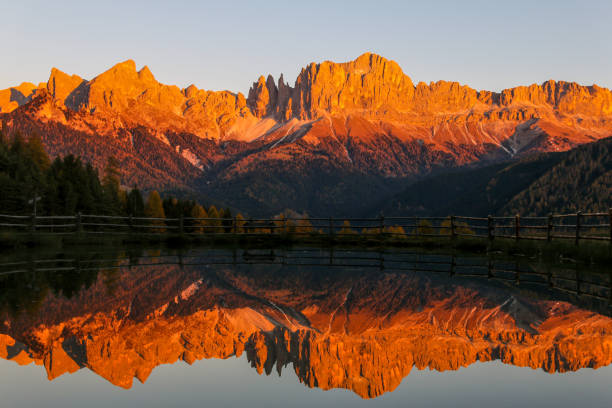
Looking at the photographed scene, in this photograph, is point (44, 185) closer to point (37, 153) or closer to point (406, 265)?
point (37, 153)

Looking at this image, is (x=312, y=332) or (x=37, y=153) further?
(x=37, y=153)

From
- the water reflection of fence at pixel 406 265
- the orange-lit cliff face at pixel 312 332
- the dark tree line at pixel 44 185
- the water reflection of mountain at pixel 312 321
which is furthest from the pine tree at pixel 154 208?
the orange-lit cliff face at pixel 312 332

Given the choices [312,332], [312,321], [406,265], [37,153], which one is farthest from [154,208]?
[312,332]

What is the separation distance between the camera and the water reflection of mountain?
12.6 meters

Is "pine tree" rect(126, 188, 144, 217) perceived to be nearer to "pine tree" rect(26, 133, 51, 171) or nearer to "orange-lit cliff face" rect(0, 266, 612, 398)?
"pine tree" rect(26, 133, 51, 171)

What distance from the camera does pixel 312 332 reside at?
15.2m

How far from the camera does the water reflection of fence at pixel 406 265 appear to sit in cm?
2206

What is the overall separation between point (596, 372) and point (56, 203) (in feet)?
263

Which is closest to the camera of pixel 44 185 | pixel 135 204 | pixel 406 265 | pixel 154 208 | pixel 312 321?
pixel 312 321

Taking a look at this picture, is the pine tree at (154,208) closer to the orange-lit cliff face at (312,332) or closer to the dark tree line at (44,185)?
the dark tree line at (44,185)

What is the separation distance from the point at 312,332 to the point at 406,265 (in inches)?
696

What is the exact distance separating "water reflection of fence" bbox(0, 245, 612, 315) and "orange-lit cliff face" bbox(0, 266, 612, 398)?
7.02 ft

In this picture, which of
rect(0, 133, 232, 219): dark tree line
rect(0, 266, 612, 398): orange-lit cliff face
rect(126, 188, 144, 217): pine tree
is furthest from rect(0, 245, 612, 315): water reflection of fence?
rect(126, 188, 144, 217): pine tree

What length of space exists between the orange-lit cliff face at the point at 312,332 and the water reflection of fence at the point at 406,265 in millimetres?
Result: 2141
